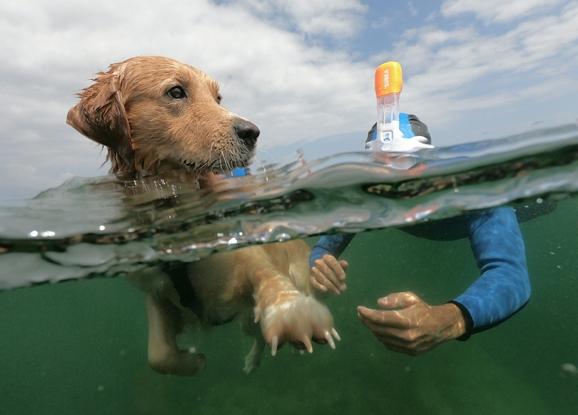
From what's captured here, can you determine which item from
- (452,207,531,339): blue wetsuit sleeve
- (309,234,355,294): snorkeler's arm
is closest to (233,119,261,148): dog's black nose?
(309,234,355,294): snorkeler's arm

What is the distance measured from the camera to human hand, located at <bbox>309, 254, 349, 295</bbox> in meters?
3.40

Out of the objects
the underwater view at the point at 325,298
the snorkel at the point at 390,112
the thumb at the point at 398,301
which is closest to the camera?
the thumb at the point at 398,301

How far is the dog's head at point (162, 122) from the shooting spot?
137 inches

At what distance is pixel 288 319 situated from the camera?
2.48 metres

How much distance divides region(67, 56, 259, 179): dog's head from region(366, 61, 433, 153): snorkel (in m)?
2.19

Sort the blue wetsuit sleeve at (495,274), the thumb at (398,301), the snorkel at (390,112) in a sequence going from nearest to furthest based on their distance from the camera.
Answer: the thumb at (398,301) → the blue wetsuit sleeve at (495,274) → the snorkel at (390,112)

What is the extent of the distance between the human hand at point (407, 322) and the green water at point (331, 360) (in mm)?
2800

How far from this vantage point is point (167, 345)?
12.6ft

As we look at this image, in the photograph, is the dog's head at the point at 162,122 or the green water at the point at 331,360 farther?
the green water at the point at 331,360

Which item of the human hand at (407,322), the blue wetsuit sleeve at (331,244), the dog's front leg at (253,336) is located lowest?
the dog's front leg at (253,336)

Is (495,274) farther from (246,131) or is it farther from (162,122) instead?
(162,122)

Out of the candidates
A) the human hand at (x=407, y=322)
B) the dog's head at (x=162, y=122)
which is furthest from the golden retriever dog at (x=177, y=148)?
the human hand at (x=407, y=322)

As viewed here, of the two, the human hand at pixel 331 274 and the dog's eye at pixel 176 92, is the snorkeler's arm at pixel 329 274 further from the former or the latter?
the dog's eye at pixel 176 92

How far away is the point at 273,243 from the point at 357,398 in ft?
16.7
